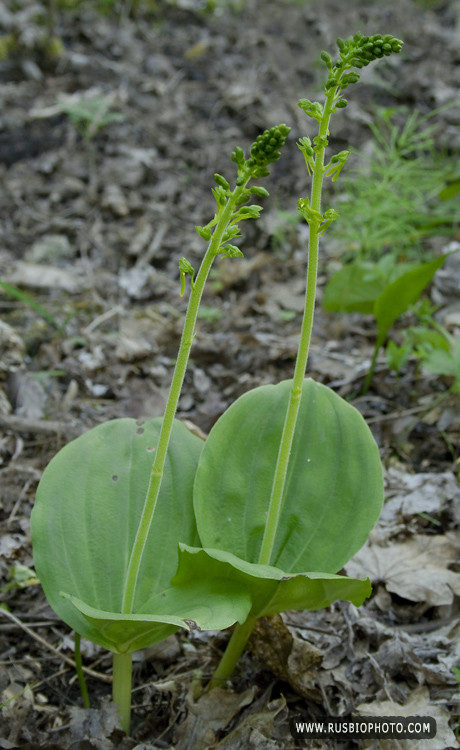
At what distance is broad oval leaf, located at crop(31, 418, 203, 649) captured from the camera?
1.67 metres

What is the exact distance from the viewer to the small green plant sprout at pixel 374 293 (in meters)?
2.95

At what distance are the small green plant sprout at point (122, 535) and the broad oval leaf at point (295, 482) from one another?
109 millimetres

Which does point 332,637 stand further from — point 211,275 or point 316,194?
point 211,275

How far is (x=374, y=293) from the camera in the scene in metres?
3.31

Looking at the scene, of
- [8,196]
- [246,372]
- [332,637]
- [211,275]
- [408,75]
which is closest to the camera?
[332,637]

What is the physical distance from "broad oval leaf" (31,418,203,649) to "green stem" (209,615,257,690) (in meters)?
0.26

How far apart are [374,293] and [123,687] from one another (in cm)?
238

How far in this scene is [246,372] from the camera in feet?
11.1

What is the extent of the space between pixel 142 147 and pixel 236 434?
15.0 ft

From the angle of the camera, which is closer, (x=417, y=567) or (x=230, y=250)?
(x=230, y=250)

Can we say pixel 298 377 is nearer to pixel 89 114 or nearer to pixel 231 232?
pixel 231 232

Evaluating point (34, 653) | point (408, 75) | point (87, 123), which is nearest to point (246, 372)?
point (34, 653)

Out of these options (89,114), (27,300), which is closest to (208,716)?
(27,300)

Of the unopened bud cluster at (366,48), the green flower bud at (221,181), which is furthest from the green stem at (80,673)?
the unopened bud cluster at (366,48)
